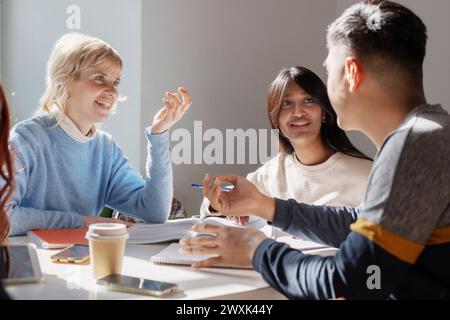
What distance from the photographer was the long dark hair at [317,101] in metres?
2.20

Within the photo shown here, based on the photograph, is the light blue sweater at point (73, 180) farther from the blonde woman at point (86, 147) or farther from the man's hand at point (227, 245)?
the man's hand at point (227, 245)

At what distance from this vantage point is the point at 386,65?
1049 millimetres

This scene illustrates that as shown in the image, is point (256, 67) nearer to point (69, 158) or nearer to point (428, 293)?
point (69, 158)

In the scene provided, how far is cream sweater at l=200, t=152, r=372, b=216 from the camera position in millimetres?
2092

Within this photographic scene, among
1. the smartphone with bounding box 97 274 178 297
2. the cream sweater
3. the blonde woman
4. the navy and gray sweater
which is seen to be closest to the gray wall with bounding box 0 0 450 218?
the cream sweater

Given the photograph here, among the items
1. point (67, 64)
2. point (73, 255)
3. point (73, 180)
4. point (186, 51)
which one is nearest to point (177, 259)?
point (73, 255)

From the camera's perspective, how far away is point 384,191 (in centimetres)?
87

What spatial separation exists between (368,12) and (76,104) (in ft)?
3.97

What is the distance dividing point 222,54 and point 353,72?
6.72ft

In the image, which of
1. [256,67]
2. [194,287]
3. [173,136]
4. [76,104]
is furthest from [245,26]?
[194,287]

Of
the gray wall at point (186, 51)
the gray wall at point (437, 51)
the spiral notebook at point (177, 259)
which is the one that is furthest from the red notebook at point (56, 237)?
the gray wall at point (437, 51)

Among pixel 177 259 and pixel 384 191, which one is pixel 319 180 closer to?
pixel 177 259

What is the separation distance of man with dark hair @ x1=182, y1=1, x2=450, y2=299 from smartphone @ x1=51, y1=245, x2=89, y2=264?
235mm

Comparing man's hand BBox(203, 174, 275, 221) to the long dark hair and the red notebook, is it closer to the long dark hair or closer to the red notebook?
the red notebook
